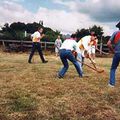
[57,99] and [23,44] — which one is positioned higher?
[57,99]

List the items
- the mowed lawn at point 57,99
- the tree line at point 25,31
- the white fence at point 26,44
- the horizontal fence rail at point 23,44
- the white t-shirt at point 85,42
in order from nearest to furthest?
the mowed lawn at point 57,99, the white t-shirt at point 85,42, the horizontal fence rail at point 23,44, the white fence at point 26,44, the tree line at point 25,31

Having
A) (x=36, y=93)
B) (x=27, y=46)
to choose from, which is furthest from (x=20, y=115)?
(x=27, y=46)

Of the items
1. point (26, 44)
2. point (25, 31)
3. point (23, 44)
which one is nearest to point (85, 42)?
point (23, 44)

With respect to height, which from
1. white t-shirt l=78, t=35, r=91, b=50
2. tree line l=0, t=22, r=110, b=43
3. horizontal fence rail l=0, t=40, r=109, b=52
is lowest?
horizontal fence rail l=0, t=40, r=109, b=52

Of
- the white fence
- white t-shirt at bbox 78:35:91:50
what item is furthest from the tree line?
white t-shirt at bbox 78:35:91:50

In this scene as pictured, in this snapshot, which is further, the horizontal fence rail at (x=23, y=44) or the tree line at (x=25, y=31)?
the tree line at (x=25, y=31)

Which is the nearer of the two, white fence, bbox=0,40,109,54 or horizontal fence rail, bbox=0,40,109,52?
horizontal fence rail, bbox=0,40,109,52

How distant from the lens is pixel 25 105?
9.19 m

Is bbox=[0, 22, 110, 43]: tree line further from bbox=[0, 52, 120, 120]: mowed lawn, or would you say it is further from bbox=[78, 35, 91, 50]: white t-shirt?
bbox=[0, 52, 120, 120]: mowed lawn

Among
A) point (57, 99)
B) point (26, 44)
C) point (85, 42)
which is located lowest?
point (26, 44)

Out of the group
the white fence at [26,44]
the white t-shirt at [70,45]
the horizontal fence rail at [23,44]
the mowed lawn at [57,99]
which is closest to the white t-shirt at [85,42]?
the white t-shirt at [70,45]

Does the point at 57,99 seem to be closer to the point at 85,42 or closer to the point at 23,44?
the point at 85,42

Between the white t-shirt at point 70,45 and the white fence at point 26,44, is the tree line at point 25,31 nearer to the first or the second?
the white fence at point 26,44

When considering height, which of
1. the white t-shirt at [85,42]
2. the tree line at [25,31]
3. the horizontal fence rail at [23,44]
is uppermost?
the white t-shirt at [85,42]
